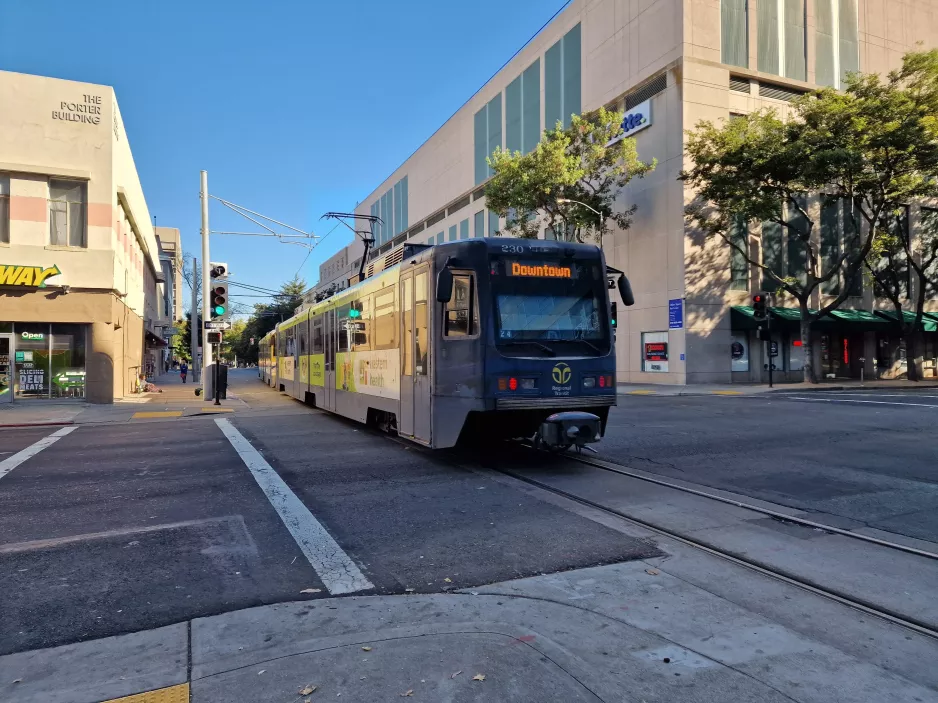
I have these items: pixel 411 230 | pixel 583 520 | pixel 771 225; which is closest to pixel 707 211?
pixel 771 225

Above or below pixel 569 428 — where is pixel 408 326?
above

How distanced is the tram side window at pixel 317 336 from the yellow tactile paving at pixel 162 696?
13.4 metres

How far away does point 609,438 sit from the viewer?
466 inches

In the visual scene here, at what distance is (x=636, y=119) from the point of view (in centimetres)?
3288

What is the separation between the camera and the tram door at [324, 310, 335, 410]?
14797 mm

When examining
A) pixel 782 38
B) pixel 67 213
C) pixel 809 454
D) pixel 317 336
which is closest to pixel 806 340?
pixel 782 38

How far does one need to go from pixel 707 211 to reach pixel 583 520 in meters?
27.9

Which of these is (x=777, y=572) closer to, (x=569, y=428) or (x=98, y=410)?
(x=569, y=428)

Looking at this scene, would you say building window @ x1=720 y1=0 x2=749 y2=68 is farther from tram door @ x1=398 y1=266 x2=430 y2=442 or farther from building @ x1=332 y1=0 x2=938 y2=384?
tram door @ x1=398 y1=266 x2=430 y2=442

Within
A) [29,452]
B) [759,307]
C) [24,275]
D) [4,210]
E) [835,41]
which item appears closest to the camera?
[29,452]

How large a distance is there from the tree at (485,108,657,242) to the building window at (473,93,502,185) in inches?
575

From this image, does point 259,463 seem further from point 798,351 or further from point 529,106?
point 529,106

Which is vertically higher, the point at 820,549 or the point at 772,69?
the point at 772,69

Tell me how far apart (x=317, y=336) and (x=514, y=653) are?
14.1 m
